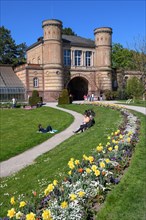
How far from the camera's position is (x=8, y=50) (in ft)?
217

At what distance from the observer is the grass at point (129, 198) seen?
5.60 meters

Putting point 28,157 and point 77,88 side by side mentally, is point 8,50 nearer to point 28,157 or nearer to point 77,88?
point 77,88

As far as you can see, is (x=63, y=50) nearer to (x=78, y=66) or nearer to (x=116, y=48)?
(x=78, y=66)

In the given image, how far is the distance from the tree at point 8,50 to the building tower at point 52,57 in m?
19.3

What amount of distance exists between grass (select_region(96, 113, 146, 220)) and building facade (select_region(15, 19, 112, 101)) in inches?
1533

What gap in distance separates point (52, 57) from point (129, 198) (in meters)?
41.1

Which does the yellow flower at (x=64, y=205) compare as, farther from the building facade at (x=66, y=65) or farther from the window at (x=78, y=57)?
the window at (x=78, y=57)

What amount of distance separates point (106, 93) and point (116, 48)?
2714cm

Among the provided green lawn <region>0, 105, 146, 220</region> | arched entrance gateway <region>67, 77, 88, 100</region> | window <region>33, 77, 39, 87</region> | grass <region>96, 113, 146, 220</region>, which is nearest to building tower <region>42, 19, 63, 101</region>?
window <region>33, 77, 39, 87</region>

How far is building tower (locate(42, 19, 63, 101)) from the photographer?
149 ft

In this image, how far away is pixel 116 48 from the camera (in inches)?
2837

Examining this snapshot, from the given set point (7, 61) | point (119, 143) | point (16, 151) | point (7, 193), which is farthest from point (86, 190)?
point (7, 61)

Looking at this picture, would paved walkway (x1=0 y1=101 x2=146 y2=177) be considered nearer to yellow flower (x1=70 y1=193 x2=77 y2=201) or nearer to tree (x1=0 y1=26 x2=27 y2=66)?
yellow flower (x1=70 y1=193 x2=77 y2=201)

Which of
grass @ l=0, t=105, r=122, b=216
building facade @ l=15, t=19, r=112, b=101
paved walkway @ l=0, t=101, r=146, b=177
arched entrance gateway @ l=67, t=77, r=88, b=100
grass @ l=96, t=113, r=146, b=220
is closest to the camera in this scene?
grass @ l=96, t=113, r=146, b=220
